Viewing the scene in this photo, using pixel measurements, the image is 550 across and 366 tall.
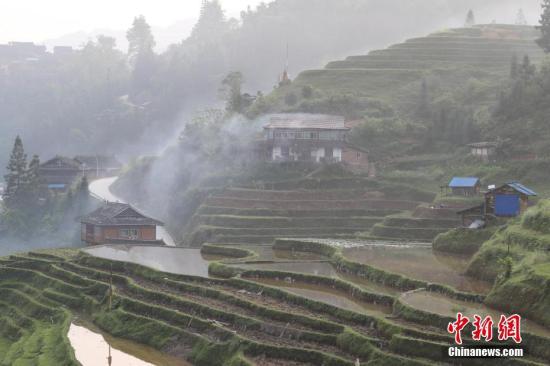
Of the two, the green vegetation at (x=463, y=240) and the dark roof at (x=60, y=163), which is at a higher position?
the green vegetation at (x=463, y=240)

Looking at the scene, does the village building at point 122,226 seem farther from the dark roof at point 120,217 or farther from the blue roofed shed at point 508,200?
the blue roofed shed at point 508,200

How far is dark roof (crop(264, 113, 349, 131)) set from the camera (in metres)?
68.6

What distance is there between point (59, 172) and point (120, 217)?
29.2 m

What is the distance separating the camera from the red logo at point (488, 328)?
27.2 meters

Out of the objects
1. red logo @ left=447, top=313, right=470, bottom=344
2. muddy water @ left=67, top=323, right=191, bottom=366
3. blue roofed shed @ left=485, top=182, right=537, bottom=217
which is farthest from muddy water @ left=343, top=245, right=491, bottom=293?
muddy water @ left=67, top=323, right=191, bottom=366

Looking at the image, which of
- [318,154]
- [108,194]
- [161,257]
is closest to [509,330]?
[161,257]

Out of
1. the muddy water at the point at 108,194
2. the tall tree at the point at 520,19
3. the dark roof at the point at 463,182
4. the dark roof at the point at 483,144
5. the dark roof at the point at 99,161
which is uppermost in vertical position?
the tall tree at the point at 520,19

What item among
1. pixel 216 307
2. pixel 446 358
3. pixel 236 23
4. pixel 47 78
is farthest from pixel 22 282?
pixel 236 23

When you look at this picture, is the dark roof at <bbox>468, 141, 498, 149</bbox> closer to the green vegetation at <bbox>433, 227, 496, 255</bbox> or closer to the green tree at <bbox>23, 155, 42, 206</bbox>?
the green vegetation at <bbox>433, 227, 496, 255</bbox>

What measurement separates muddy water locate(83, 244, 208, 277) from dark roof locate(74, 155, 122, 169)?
43.2m

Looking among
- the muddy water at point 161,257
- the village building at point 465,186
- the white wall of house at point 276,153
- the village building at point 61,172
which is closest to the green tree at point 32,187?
the village building at point 61,172

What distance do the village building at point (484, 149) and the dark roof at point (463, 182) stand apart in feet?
23.9

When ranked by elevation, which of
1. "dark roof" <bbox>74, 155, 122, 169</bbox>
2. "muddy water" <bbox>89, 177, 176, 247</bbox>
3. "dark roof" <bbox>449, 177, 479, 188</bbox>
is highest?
"dark roof" <bbox>449, 177, 479, 188</bbox>

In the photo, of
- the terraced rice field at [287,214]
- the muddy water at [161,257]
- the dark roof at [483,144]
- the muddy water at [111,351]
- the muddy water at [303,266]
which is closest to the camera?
the muddy water at [111,351]
